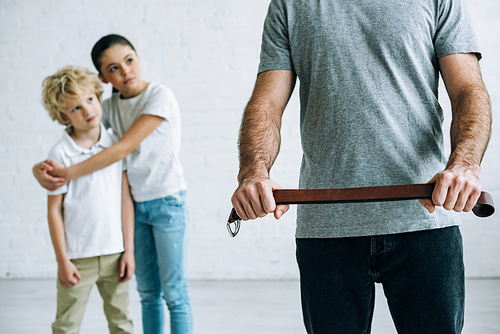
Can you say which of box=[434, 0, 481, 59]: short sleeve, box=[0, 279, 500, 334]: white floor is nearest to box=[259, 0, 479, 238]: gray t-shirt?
box=[434, 0, 481, 59]: short sleeve

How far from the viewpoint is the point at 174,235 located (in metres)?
→ 1.68

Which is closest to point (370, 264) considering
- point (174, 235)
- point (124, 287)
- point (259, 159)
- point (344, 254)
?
point (344, 254)

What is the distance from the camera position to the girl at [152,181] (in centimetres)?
166

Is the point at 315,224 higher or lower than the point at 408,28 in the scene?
lower

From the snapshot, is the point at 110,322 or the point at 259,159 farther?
the point at 110,322

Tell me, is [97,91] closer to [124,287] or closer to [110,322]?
[124,287]

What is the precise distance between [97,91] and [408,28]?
1217mm

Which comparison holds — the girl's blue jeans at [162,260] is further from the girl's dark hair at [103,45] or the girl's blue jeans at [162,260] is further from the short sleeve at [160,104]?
the girl's dark hair at [103,45]

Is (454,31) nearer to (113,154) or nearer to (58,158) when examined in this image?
(113,154)

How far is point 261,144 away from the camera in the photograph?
34.9 inches

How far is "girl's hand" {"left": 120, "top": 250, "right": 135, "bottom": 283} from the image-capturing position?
1.62 metres

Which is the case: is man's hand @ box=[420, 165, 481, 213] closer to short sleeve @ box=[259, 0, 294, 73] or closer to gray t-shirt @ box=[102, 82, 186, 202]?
short sleeve @ box=[259, 0, 294, 73]

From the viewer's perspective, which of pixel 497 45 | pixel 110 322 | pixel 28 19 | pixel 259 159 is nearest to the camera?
pixel 259 159

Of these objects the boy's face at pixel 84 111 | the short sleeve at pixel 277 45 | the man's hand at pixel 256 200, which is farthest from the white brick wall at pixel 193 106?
the man's hand at pixel 256 200
